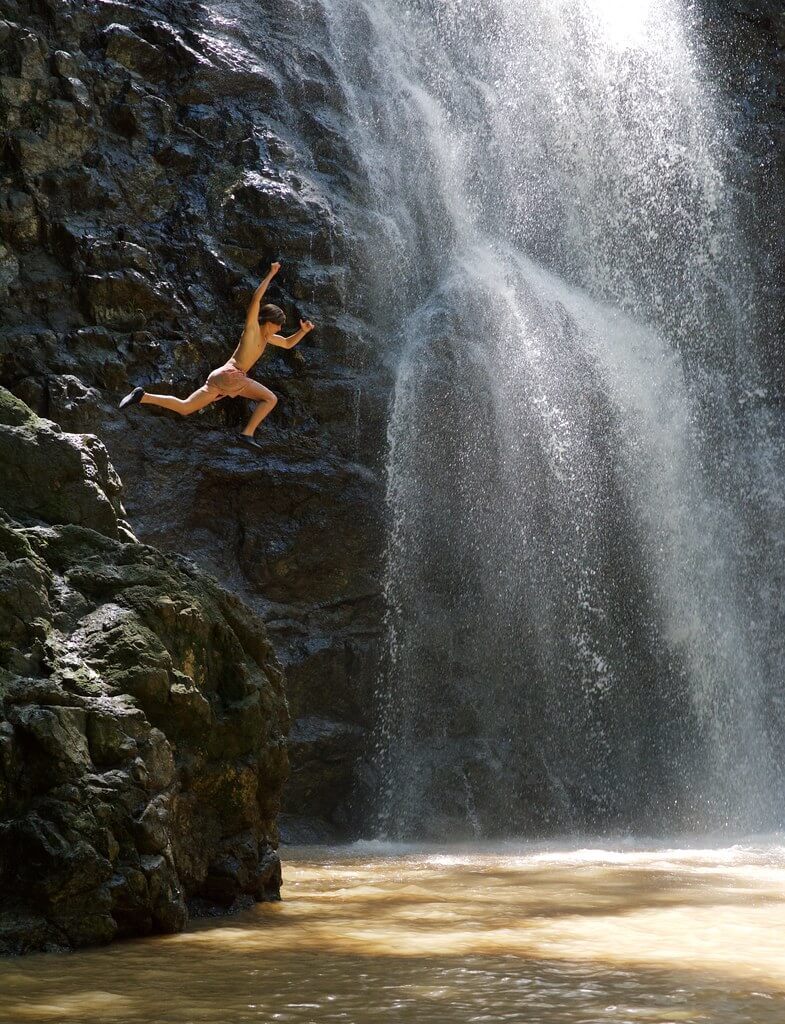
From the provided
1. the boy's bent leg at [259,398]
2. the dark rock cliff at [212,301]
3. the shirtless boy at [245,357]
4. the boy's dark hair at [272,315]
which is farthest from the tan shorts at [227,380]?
the dark rock cliff at [212,301]

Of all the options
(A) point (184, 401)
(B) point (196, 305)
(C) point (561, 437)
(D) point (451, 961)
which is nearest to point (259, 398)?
(A) point (184, 401)

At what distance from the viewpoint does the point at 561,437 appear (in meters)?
13.0

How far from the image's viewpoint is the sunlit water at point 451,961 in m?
2.91

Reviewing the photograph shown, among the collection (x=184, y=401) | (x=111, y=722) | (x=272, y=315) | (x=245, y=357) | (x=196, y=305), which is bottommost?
(x=111, y=722)

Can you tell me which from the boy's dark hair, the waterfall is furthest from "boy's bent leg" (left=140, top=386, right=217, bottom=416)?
the waterfall

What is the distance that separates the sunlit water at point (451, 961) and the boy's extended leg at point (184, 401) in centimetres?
438

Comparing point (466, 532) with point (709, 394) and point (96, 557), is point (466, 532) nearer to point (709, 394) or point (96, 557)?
point (709, 394)

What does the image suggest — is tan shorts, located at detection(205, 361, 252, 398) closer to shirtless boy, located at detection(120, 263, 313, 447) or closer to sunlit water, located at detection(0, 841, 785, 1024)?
shirtless boy, located at detection(120, 263, 313, 447)

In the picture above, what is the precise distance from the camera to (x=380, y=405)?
12461 millimetres

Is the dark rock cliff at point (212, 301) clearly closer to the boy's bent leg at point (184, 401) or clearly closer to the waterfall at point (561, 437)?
the waterfall at point (561, 437)

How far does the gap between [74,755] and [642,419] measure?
1071cm

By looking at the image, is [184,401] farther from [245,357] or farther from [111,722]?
[111,722]

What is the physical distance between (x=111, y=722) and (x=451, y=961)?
1756 mm

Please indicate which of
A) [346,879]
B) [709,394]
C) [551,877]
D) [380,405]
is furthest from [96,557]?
[709,394]
